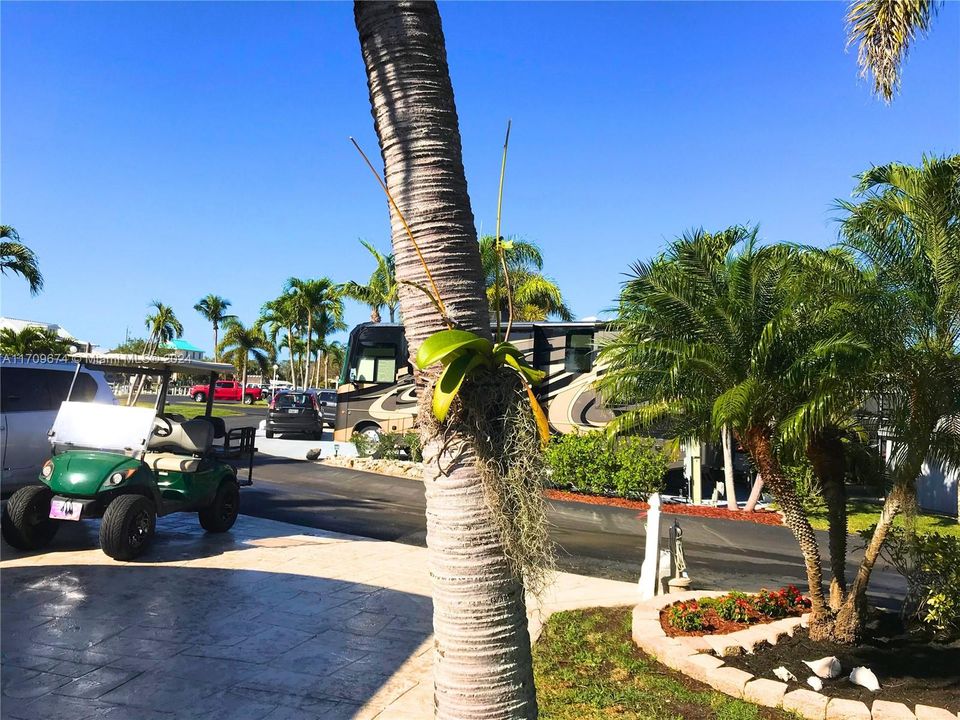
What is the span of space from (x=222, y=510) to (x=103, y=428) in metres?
1.84

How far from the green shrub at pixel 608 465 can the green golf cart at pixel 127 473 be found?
341 inches

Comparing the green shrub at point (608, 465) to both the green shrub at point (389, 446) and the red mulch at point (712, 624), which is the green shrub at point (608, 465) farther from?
the red mulch at point (712, 624)

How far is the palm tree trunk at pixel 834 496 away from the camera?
6301 mm

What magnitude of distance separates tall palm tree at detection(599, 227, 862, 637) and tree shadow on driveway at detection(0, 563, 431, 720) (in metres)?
3.24

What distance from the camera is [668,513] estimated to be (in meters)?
14.6

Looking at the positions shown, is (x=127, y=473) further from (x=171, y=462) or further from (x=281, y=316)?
(x=281, y=316)

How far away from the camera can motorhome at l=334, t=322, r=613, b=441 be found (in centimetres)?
1817

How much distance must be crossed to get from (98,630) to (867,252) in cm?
699

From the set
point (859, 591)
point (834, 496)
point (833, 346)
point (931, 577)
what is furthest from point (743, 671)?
point (833, 346)

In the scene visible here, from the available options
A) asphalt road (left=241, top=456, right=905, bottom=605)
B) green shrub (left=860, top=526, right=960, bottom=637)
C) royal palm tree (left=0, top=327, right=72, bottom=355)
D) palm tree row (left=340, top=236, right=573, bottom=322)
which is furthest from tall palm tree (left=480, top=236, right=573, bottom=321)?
royal palm tree (left=0, top=327, right=72, bottom=355)

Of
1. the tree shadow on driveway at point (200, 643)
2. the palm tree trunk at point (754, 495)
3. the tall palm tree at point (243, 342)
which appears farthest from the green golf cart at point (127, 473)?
the tall palm tree at point (243, 342)

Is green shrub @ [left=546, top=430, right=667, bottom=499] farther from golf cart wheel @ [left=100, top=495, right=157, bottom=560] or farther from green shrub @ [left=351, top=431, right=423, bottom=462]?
golf cart wheel @ [left=100, top=495, right=157, bottom=560]

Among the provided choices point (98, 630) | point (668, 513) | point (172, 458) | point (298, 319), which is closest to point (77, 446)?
point (172, 458)

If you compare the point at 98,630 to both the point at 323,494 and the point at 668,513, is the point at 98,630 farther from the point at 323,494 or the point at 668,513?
the point at 668,513
